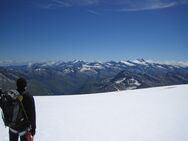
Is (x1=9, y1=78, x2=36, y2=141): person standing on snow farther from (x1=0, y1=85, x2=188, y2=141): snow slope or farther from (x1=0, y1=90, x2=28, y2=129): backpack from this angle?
(x1=0, y1=85, x2=188, y2=141): snow slope

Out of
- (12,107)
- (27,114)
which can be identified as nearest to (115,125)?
(27,114)

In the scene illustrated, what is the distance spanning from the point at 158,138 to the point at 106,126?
3.17m

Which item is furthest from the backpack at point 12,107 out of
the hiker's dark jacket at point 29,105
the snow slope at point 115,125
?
the snow slope at point 115,125

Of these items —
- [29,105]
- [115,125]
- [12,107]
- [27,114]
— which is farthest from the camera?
[115,125]

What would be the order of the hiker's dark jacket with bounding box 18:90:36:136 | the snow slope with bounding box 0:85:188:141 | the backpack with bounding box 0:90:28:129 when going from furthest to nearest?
the snow slope with bounding box 0:85:188:141 → the hiker's dark jacket with bounding box 18:90:36:136 → the backpack with bounding box 0:90:28:129

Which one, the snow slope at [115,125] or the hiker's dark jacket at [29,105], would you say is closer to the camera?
the hiker's dark jacket at [29,105]

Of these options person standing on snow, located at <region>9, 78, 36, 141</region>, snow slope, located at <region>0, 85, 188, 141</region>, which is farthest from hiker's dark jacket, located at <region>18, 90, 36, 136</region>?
snow slope, located at <region>0, 85, 188, 141</region>

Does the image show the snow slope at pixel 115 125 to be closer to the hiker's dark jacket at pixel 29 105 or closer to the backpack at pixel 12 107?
the hiker's dark jacket at pixel 29 105

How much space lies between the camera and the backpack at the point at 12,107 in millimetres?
5773

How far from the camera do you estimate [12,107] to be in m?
5.80

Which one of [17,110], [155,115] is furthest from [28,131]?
[155,115]

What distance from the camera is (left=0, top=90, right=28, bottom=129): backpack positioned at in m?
5.77

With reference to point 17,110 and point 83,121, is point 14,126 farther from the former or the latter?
point 83,121

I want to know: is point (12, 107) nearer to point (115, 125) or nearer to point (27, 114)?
point (27, 114)
